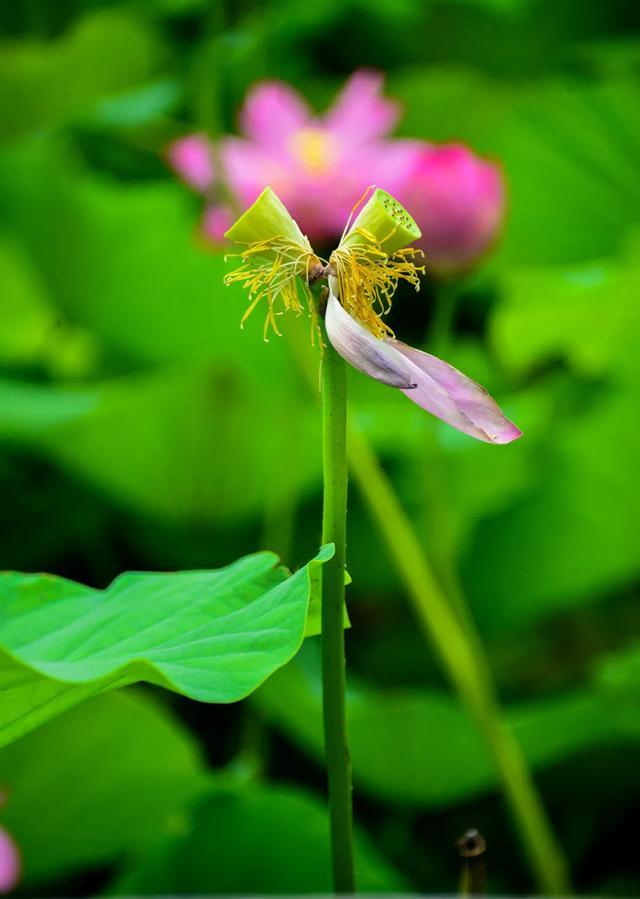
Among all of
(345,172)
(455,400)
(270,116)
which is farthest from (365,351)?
(270,116)

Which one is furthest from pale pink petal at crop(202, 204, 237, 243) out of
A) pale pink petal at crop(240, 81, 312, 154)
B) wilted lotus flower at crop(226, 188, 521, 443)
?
wilted lotus flower at crop(226, 188, 521, 443)

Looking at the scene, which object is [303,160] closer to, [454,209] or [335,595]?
[454,209]

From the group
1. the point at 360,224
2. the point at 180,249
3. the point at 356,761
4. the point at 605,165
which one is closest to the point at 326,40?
the point at 605,165

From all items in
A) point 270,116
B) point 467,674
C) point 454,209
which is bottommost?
point 467,674

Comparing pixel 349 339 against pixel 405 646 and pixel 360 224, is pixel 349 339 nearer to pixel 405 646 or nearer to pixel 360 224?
pixel 360 224

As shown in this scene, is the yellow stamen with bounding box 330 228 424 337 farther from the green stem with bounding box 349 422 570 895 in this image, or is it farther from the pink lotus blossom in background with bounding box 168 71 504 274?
the pink lotus blossom in background with bounding box 168 71 504 274

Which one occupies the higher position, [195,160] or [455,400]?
[195,160]
